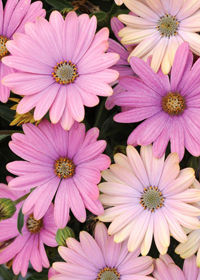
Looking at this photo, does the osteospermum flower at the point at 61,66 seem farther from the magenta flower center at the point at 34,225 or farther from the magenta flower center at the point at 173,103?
the magenta flower center at the point at 34,225

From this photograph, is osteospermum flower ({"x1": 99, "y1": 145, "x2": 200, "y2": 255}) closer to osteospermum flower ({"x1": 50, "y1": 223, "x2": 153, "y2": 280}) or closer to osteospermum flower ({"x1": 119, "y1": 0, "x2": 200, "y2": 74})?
osteospermum flower ({"x1": 50, "y1": 223, "x2": 153, "y2": 280})

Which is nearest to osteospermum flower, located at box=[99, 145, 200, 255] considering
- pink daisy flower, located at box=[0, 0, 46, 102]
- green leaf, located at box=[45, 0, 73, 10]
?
pink daisy flower, located at box=[0, 0, 46, 102]

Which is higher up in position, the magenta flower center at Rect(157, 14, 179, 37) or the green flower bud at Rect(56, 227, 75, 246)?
the magenta flower center at Rect(157, 14, 179, 37)

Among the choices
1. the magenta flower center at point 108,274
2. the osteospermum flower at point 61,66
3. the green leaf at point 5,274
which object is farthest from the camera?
the green leaf at point 5,274

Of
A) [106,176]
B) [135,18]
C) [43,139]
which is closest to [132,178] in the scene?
[106,176]

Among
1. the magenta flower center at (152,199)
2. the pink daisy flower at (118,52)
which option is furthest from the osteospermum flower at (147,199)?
the pink daisy flower at (118,52)
